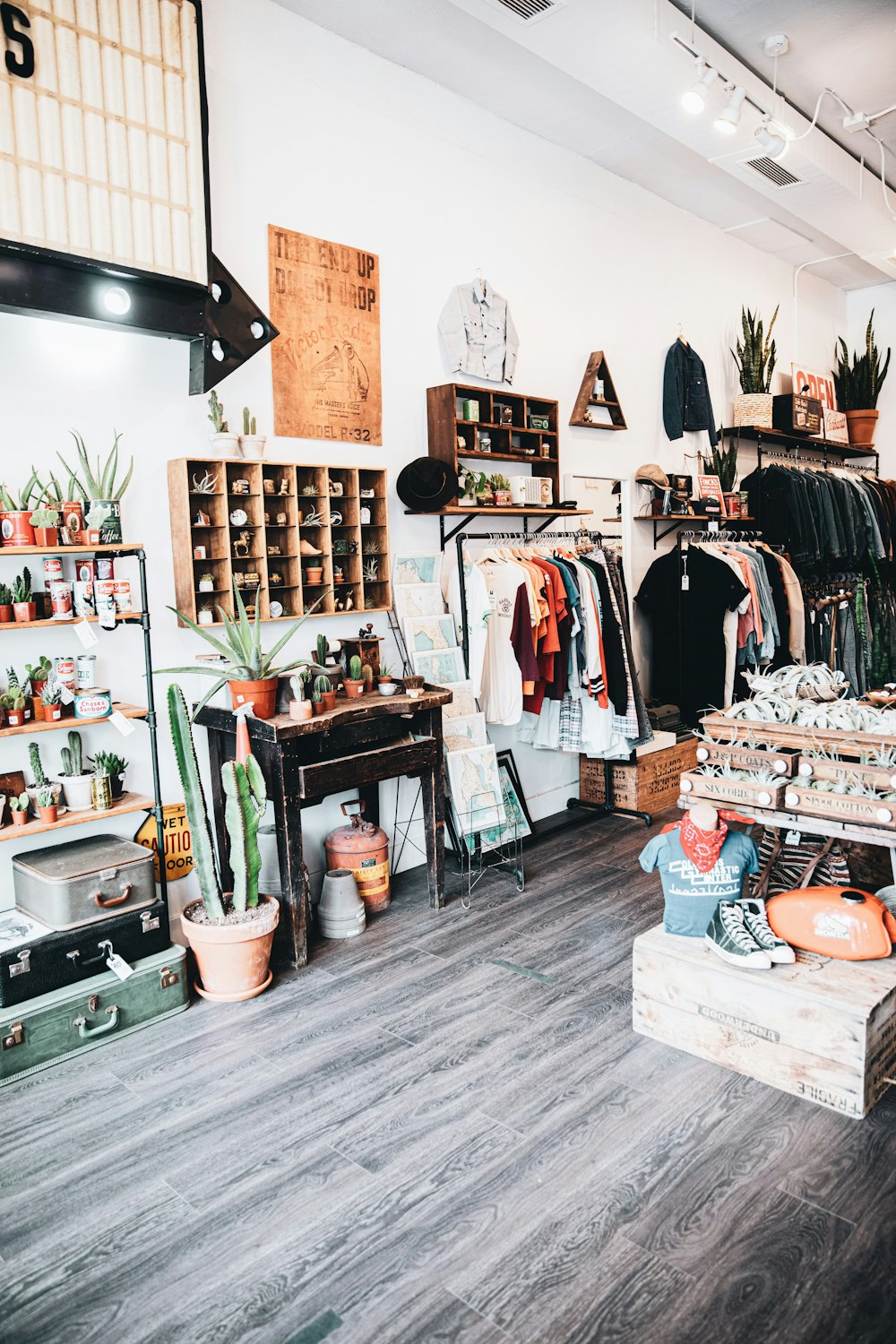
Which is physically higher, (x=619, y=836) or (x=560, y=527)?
(x=560, y=527)

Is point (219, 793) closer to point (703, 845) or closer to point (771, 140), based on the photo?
point (703, 845)

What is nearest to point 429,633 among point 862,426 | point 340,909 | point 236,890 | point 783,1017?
point 340,909

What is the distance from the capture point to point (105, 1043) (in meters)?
2.97

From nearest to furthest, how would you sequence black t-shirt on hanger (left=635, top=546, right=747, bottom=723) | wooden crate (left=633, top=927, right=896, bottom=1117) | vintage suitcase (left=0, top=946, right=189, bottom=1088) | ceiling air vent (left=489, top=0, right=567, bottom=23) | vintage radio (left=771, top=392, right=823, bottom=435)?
wooden crate (left=633, top=927, right=896, bottom=1117)
vintage suitcase (left=0, top=946, right=189, bottom=1088)
ceiling air vent (left=489, top=0, right=567, bottom=23)
black t-shirt on hanger (left=635, top=546, right=747, bottom=723)
vintage radio (left=771, top=392, right=823, bottom=435)

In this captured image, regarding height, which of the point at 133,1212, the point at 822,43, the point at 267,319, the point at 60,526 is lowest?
the point at 133,1212

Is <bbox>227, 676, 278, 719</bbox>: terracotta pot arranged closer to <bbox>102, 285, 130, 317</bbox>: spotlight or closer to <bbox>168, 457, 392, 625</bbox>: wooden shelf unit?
<bbox>168, 457, 392, 625</bbox>: wooden shelf unit

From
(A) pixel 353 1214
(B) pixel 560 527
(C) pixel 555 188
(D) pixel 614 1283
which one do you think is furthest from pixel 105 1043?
(C) pixel 555 188

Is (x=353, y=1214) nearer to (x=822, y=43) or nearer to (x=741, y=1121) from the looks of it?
(x=741, y=1121)

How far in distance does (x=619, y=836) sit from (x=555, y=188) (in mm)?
3818

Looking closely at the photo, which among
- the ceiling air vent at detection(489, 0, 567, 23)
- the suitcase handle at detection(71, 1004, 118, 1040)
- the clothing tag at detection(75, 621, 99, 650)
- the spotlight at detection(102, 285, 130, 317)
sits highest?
the ceiling air vent at detection(489, 0, 567, 23)

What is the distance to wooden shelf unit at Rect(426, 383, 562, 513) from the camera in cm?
445

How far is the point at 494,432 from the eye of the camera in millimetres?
4867

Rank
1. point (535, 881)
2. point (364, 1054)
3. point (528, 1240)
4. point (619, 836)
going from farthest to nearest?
point (619, 836)
point (535, 881)
point (364, 1054)
point (528, 1240)

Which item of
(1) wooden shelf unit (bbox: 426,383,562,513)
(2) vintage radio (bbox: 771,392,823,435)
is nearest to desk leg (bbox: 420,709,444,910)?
(1) wooden shelf unit (bbox: 426,383,562,513)
